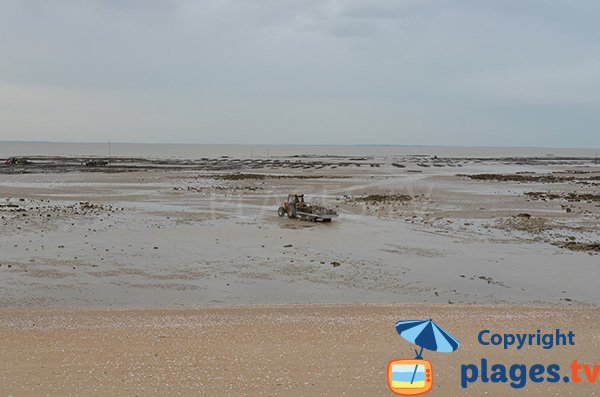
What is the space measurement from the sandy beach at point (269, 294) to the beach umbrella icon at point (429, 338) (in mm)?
211

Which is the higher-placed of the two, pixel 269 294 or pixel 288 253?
pixel 288 253

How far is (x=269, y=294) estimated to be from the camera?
1414 centimetres

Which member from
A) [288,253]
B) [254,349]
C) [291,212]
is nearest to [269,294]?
[254,349]

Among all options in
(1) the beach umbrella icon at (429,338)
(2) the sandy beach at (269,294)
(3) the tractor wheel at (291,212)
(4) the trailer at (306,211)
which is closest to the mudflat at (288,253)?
(2) the sandy beach at (269,294)

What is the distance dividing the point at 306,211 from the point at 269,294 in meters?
14.5

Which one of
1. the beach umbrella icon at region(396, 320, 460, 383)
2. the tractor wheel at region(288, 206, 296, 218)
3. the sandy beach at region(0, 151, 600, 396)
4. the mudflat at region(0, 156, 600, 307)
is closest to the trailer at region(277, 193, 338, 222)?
the tractor wheel at region(288, 206, 296, 218)

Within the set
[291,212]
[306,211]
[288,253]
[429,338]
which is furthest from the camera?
[291,212]

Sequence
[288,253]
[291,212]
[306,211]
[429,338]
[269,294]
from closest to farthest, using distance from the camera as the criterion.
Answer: [429,338], [269,294], [288,253], [306,211], [291,212]

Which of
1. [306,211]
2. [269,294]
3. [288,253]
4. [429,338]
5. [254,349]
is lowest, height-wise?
[269,294]

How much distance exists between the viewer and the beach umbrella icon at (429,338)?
347 inches

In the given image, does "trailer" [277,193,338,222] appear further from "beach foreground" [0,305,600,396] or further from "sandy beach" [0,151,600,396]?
"beach foreground" [0,305,600,396]

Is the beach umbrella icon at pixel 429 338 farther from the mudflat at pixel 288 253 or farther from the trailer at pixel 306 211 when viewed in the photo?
the trailer at pixel 306 211

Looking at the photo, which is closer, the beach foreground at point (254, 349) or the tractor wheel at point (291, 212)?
the beach foreground at point (254, 349)

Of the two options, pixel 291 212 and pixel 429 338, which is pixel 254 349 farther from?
pixel 291 212
